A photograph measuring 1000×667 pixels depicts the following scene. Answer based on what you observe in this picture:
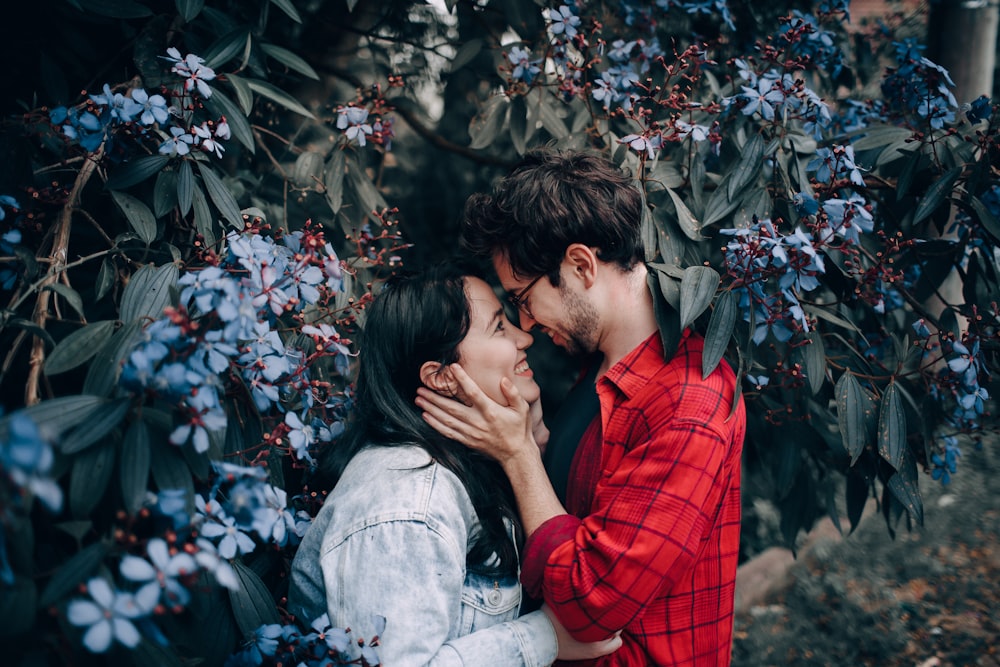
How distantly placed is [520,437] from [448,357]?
238mm

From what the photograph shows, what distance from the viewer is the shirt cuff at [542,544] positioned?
1375 millimetres

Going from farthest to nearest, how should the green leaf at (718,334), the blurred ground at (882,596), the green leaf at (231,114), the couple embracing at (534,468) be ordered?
the blurred ground at (882,596) < the green leaf at (231,114) < the green leaf at (718,334) < the couple embracing at (534,468)

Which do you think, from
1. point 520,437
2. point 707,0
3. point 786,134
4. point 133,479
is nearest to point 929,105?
point 786,134

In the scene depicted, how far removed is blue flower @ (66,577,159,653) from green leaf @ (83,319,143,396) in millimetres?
303

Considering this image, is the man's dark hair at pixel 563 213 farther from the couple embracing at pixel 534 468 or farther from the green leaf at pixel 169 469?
the green leaf at pixel 169 469

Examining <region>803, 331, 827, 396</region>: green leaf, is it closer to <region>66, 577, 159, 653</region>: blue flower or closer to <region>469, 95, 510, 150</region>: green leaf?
<region>469, 95, 510, 150</region>: green leaf

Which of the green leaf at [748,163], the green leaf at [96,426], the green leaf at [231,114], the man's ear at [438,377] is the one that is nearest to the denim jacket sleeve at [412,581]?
the man's ear at [438,377]

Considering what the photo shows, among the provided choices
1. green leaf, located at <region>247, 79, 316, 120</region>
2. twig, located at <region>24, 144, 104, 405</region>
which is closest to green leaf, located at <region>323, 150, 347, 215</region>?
green leaf, located at <region>247, 79, 316, 120</region>

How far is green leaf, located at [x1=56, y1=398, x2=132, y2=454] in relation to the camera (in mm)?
927

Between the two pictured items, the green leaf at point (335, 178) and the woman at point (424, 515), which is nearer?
the woman at point (424, 515)

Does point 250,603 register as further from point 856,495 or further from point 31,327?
point 856,495

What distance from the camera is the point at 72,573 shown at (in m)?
0.87

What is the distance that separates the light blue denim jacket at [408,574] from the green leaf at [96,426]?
48cm

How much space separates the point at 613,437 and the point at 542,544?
11.0 inches
